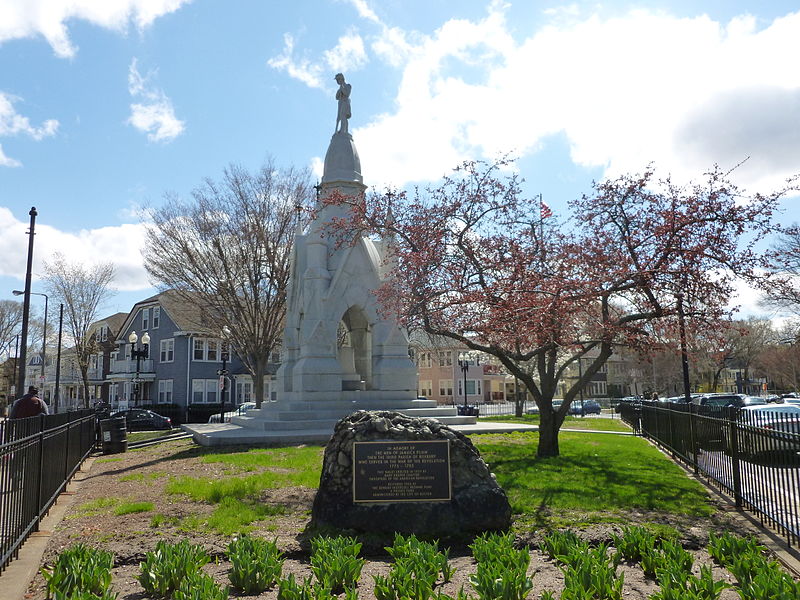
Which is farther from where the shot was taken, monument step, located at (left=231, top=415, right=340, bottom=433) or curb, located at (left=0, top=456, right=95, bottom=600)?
monument step, located at (left=231, top=415, right=340, bottom=433)

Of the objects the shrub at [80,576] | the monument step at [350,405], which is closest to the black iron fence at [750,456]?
the shrub at [80,576]

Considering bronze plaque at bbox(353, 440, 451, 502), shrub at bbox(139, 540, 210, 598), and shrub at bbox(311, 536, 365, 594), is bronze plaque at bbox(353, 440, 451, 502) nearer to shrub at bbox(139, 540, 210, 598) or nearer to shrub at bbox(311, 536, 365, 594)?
shrub at bbox(311, 536, 365, 594)

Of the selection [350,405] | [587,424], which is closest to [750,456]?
[350,405]

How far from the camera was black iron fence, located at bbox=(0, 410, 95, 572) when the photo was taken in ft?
18.4

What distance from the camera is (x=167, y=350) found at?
4597 centimetres

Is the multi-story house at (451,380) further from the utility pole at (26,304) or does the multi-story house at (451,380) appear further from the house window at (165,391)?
the utility pole at (26,304)

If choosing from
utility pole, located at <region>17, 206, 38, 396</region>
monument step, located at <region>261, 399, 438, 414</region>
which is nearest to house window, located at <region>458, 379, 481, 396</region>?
monument step, located at <region>261, 399, 438, 414</region>

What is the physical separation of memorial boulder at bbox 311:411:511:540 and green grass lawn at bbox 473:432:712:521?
971 mm

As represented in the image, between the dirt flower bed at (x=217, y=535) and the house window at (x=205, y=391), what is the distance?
34926mm

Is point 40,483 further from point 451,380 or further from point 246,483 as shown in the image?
point 451,380

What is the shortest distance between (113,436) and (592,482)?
1204cm

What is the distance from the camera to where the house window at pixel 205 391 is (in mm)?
43906

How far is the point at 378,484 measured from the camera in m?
6.66

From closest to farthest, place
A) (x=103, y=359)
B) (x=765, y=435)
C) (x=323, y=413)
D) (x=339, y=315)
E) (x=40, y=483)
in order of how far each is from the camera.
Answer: (x=765, y=435)
(x=40, y=483)
(x=323, y=413)
(x=339, y=315)
(x=103, y=359)
